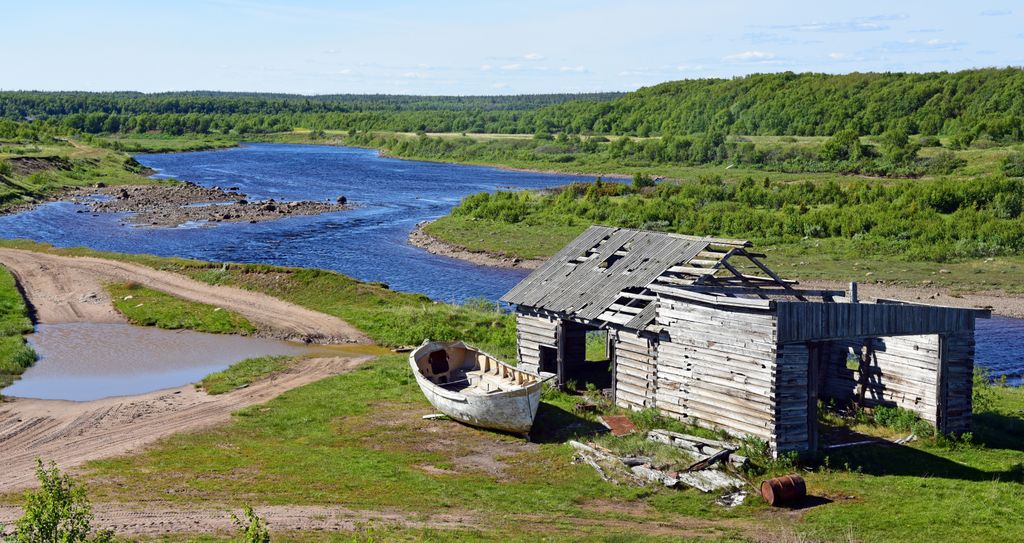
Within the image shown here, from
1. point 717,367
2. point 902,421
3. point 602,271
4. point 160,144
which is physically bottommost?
point 902,421

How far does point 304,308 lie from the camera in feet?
149

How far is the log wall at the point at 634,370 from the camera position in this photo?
26.6 meters

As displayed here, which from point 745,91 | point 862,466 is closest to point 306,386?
point 862,466

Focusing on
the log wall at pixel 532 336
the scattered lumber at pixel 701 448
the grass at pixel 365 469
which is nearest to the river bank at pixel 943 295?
the log wall at pixel 532 336

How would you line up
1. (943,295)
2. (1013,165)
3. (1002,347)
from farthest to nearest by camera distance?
1. (1013,165)
2. (943,295)
3. (1002,347)

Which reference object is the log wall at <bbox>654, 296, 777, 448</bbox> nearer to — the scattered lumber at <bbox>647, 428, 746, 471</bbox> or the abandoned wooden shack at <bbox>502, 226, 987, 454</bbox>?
the abandoned wooden shack at <bbox>502, 226, 987, 454</bbox>

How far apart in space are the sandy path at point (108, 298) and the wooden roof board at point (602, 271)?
11.5 m

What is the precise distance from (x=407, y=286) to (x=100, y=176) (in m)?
67.1

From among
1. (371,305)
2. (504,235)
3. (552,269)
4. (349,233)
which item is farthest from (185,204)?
(552,269)

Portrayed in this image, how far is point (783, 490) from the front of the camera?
20719mm

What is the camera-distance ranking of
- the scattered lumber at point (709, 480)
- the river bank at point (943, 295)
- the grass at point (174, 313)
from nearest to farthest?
1. the scattered lumber at point (709, 480)
2. the grass at point (174, 313)
3. the river bank at point (943, 295)

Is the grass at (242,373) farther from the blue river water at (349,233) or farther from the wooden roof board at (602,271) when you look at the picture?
the blue river water at (349,233)

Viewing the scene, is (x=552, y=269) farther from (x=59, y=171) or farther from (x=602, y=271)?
(x=59, y=171)

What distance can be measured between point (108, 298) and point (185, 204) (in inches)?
1680
